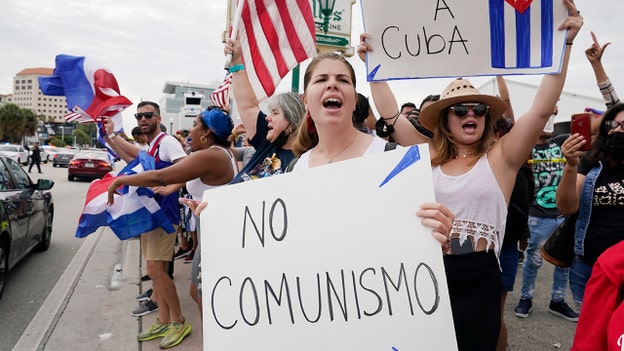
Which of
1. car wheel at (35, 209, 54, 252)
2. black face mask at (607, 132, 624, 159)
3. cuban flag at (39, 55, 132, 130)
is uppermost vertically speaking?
cuban flag at (39, 55, 132, 130)

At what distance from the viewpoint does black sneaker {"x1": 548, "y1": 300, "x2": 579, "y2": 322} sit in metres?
4.18

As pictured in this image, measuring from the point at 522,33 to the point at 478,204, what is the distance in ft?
2.68

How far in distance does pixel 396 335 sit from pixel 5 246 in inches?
200

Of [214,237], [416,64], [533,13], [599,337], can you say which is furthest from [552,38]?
[214,237]

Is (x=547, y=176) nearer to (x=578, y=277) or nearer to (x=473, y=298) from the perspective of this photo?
(x=578, y=277)

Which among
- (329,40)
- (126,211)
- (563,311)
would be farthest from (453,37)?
(329,40)

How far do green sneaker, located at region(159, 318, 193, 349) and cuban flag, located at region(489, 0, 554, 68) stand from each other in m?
3.19

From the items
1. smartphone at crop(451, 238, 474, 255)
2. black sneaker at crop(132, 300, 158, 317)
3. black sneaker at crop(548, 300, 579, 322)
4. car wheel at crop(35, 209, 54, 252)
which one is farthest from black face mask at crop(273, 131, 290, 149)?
car wheel at crop(35, 209, 54, 252)

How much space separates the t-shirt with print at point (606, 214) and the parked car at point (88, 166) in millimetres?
20212

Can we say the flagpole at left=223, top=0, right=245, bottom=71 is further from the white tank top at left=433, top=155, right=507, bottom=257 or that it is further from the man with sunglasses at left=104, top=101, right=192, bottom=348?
the white tank top at left=433, top=155, right=507, bottom=257

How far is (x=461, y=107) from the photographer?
2.02 m

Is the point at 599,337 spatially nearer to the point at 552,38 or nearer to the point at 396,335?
the point at 396,335

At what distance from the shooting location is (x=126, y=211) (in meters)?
3.62

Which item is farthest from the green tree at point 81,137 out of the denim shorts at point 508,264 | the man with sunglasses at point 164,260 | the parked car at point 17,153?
the denim shorts at point 508,264
